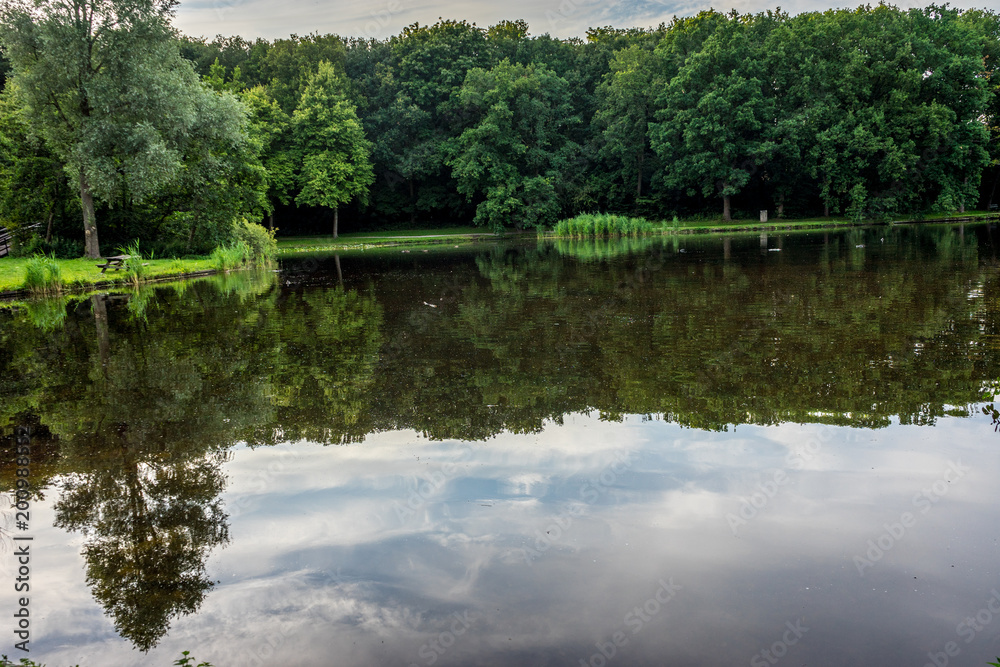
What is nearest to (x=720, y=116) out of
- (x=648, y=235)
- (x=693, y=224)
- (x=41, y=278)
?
(x=693, y=224)

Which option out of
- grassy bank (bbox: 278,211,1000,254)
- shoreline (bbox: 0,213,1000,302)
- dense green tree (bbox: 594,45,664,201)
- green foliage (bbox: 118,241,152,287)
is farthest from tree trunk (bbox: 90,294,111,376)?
dense green tree (bbox: 594,45,664,201)

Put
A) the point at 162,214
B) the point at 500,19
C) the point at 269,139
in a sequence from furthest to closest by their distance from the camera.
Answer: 1. the point at 500,19
2. the point at 269,139
3. the point at 162,214

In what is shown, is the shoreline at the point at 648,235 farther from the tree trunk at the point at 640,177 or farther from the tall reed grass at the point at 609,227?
the tree trunk at the point at 640,177

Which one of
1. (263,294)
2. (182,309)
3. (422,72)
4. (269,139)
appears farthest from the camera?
(422,72)

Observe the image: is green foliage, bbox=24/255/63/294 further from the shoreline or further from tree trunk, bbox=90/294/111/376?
the shoreline

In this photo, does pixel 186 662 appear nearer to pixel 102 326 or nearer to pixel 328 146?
pixel 102 326

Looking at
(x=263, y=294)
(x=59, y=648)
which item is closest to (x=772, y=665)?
(x=59, y=648)

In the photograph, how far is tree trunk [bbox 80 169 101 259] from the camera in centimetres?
2531

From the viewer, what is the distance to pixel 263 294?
1797 centimetres

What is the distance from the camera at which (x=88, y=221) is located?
2577 cm

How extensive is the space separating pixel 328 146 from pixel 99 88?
2684 cm

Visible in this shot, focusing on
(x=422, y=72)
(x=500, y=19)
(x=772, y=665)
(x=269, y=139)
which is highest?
(x=500, y=19)

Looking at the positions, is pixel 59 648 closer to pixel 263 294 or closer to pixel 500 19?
pixel 263 294

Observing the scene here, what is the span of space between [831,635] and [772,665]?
363 millimetres
